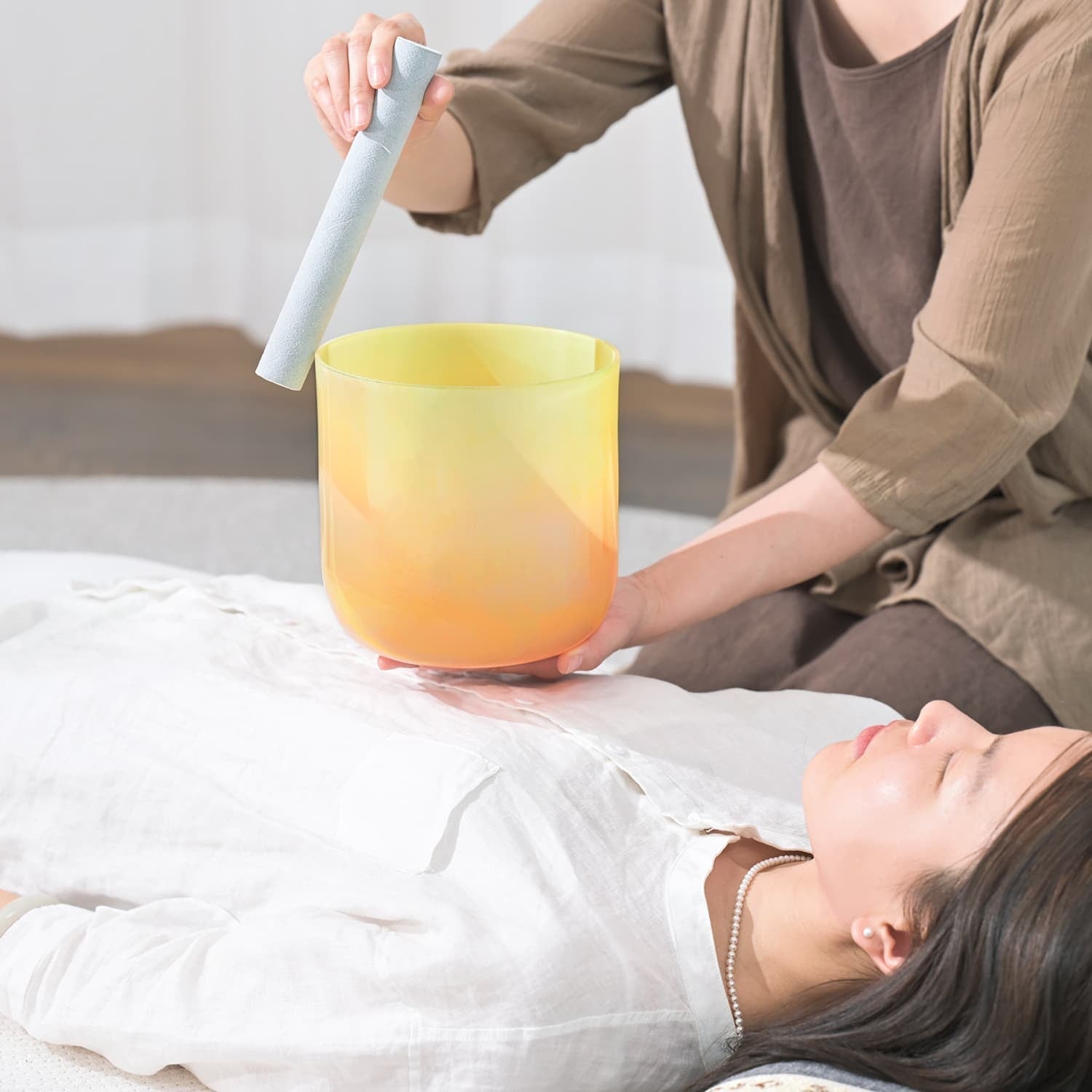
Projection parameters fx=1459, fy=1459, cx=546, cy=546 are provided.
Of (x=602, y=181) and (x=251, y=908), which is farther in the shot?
(x=602, y=181)

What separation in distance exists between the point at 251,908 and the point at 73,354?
7.71 ft

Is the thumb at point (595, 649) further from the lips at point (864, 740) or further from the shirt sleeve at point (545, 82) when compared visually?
the shirt sleeve at point (545, 82)

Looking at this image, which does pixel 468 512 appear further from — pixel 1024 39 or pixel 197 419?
pixel 197 419

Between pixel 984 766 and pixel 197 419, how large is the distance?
2160 mm

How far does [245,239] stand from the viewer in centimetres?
293

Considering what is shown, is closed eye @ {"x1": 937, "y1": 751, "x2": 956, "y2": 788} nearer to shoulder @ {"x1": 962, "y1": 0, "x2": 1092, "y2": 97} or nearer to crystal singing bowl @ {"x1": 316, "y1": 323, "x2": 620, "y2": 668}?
crystal singing bowl @ {"x1": 316, "y1": 323, "x2": 620, "y2": 668}

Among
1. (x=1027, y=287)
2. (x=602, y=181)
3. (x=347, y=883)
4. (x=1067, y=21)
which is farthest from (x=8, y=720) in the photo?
(x=602, y=181)

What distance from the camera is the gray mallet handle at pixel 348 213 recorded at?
0.91 m

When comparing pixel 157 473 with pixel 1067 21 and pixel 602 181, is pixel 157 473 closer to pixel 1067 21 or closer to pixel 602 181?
pixel 602 181

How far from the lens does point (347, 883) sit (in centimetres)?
94

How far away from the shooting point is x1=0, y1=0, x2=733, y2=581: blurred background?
2697mm

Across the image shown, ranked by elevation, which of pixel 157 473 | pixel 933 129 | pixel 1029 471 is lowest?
pixel 157 473

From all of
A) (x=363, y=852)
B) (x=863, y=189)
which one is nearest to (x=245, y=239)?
(x=863, y=189)

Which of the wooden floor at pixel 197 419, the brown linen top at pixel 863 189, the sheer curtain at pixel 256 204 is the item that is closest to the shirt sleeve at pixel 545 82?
the brown linen top at pixel 863 189
